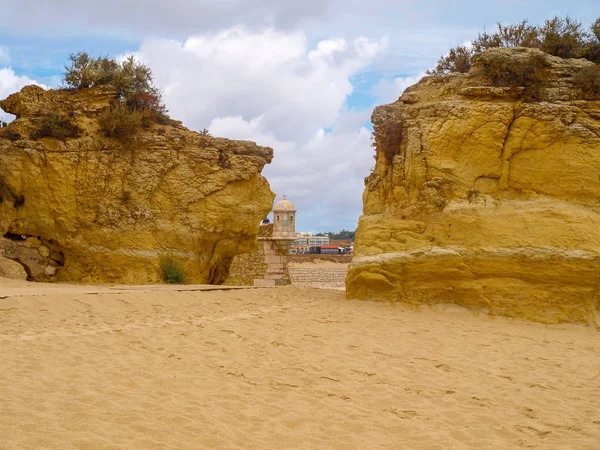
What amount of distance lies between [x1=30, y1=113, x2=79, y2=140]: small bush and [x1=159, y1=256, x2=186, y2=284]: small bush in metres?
3.66

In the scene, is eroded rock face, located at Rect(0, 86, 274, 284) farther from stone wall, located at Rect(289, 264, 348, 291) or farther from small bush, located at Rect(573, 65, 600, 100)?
stone wall, located at Rect(289, 264, 348, 291)

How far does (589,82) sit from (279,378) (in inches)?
314

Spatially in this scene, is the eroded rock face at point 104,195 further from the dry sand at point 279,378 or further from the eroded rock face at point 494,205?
the eroded rock face at point 494,205

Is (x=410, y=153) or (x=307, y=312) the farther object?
(x=410, y=153)

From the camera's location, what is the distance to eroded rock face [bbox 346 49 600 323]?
340 inches

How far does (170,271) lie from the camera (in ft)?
40.7

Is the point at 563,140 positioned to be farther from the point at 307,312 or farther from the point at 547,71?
the point at 307,312

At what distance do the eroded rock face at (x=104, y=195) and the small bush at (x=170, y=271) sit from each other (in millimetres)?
114

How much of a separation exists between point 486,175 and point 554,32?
415cm

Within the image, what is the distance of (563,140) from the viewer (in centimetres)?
937

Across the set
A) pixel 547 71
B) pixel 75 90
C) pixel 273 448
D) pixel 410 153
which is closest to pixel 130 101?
pixel 75 90


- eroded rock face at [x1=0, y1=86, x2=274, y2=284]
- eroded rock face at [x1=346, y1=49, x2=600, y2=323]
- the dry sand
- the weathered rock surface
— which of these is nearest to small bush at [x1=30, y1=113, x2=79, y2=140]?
eroded rock face at [x1=0, y1=86, x2=274, y2=284]

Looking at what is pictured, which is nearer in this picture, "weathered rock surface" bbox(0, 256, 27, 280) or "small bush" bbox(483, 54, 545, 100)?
"small bush" bbox(483, 54, 545, 100)

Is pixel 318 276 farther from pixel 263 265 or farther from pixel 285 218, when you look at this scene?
pixel 263 265
